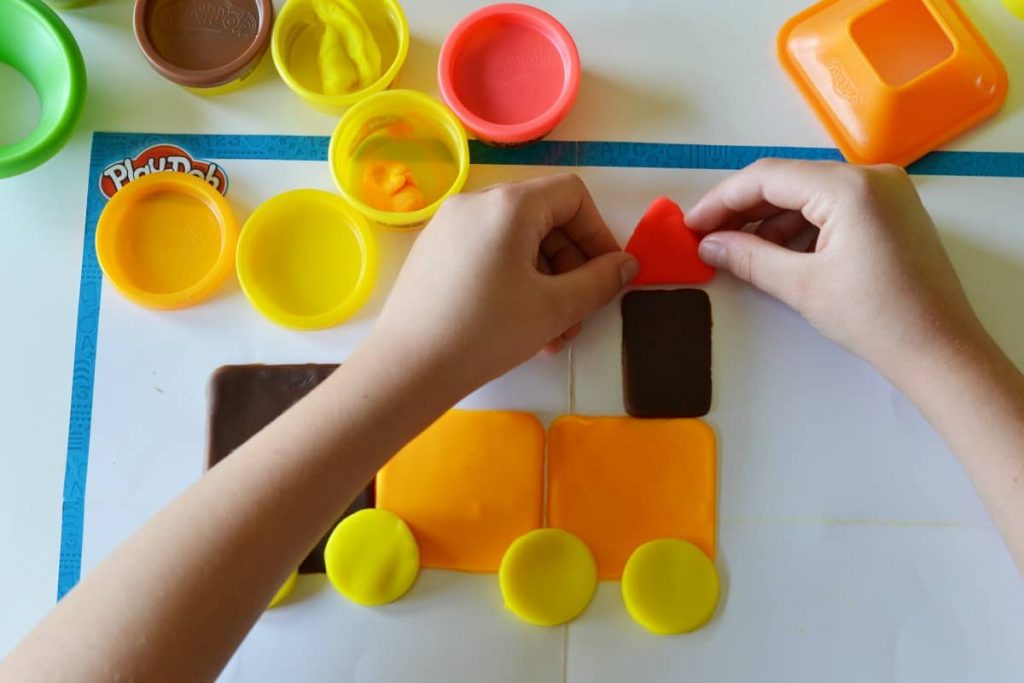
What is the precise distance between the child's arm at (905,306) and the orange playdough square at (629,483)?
186 millimetres

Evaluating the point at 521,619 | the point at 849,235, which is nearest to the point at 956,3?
the point at 849,235

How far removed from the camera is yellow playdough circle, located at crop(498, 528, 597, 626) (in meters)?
0.87

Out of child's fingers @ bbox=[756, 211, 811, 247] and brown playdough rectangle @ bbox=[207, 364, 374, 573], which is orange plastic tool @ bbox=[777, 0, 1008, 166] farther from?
brown playdough rectangle @ bbox=[207, 364, 374, 573]

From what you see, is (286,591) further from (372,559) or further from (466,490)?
(466,490)

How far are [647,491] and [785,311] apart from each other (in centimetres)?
24

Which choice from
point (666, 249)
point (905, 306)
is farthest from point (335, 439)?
point (905, 306)

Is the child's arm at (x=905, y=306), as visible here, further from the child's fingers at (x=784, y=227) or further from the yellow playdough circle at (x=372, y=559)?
the yellow playdough circle at (x=372, y=559)

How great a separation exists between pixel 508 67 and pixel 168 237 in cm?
42

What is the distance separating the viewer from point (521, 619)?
34.4 inches

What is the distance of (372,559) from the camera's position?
872 mm

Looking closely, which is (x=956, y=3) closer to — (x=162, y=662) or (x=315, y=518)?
(x=315, y=518)

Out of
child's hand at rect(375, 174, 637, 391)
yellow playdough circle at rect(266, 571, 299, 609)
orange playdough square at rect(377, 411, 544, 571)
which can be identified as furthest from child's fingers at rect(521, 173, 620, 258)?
yellow playdough circle at rect(266, 571, 299, 609)

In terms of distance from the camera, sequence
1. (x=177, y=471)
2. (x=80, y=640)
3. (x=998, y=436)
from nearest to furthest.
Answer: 1. (x=80, y=640)
2. (x=998, y=436)
3. (x=177, y=471)

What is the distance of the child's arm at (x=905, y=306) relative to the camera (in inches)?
31.8
